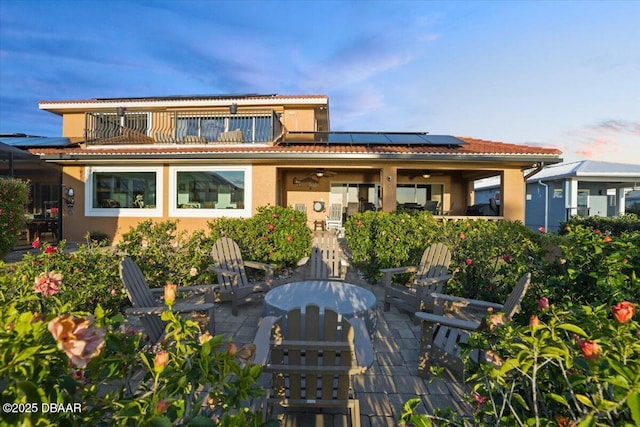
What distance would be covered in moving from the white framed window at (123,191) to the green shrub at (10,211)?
3025mm

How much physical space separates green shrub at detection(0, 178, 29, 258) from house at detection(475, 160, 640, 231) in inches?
804

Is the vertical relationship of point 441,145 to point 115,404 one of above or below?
above

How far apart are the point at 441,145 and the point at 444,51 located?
350 cm

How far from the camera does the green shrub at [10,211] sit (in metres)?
7.09

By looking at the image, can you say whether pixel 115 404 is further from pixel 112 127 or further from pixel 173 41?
pixel 173 41

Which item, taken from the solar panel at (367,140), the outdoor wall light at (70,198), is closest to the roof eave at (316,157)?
the outdoor wall light at (70,198)

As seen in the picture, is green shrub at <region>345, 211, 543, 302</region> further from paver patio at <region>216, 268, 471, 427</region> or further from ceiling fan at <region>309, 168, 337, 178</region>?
ceiling fan at <region>309, 168, 337, 178</region>

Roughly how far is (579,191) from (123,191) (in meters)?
25.9

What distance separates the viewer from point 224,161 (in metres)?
10.4

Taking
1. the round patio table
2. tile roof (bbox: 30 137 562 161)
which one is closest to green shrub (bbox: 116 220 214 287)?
the round patio table

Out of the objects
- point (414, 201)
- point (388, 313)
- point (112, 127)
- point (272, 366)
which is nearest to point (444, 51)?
point (414, 201)

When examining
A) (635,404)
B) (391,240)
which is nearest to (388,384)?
(635,404)

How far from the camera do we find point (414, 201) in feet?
48.2

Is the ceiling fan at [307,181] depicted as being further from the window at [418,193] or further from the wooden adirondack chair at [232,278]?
the wooden adirondack chair at [232,278]
